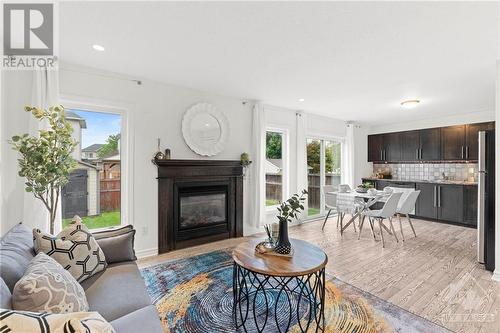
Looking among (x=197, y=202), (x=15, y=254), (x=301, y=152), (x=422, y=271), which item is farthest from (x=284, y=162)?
(x=15, y=254)

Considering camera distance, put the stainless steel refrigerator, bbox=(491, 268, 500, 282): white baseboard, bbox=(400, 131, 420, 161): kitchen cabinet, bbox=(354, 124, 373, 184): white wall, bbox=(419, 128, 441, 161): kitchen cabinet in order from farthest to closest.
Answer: bbox=(354, 124, 373, 184): white wall → bbox=(400, 131, 420, 161): kitchen cabinet → bbox=(419, 128, 441, 161): kitchen cabinet → the stainless steel refrigerator → bbox=(491, 268, 500, 282): white baseboard

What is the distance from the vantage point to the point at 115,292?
4.87 ft

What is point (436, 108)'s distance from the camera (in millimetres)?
4738

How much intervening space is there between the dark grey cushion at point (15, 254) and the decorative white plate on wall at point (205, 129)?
2251mm

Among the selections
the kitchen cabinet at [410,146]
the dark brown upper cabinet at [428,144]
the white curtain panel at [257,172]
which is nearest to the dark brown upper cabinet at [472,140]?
the dark brown upper cabinet at [428,144]

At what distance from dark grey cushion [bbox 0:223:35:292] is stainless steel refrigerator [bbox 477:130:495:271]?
428 cm

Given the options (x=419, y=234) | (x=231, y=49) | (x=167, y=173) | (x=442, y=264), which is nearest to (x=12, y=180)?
(x=167, y=173)

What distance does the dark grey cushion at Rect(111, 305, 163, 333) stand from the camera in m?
1.14

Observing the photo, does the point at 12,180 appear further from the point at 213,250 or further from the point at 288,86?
the point at 288,86

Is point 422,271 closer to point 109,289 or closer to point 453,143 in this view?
point 109,289

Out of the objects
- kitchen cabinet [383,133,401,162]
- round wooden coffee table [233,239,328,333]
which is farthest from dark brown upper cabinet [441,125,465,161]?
round wooden coffee table [233,239,328,333]

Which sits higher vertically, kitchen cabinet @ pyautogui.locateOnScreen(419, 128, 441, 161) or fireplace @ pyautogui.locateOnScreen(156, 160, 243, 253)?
kitchen cabinet @ pyautogui.locateOnScreen(419, 128, 441, 161)

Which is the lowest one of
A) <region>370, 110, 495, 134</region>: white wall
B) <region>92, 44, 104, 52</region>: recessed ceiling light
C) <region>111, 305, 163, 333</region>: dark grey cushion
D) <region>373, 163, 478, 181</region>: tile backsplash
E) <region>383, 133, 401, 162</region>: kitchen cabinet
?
<region>111, 305, 163, 333</region>: dark grey cushion

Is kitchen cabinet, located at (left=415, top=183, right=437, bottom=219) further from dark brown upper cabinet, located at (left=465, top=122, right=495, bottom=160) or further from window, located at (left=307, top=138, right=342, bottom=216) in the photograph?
window, located at (left=307, top=138, right=342, bottom=216)
